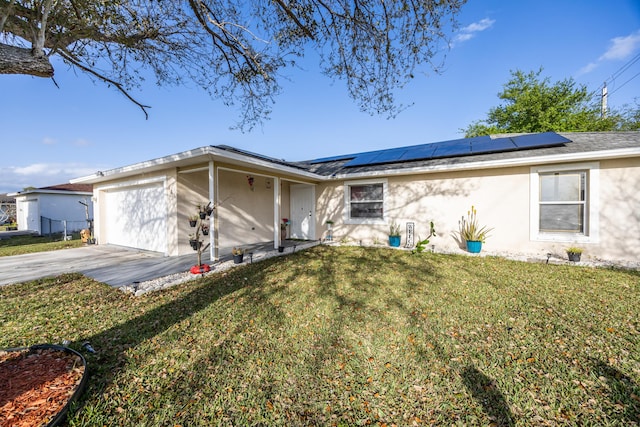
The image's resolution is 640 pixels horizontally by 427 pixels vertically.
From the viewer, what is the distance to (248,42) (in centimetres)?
501

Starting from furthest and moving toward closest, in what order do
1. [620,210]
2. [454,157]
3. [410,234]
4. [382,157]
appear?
[382,157] < [410,234] < [454,157] < [620,210]

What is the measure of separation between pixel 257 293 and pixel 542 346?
3.86 m

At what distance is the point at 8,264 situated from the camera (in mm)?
6602

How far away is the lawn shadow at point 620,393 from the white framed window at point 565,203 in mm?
5370

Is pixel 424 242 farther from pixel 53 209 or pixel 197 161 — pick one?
pixel 53 209

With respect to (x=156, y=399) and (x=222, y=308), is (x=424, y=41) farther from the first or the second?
(x=156, y=399)

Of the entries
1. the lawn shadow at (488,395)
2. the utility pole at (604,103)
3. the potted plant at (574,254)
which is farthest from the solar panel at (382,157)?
the utility pole at (604,103)

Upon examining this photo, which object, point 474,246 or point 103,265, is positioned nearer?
point 103,265

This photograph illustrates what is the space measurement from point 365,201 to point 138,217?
788cm

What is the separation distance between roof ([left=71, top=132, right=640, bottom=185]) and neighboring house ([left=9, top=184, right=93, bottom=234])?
391 inches

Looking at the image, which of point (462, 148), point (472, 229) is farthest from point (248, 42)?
point (472, 229)

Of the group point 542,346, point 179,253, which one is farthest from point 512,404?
point 179,253

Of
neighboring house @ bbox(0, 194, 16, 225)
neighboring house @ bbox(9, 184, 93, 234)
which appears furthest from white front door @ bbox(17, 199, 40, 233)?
neighboring house @ bbox(0, 194, 16, 225)

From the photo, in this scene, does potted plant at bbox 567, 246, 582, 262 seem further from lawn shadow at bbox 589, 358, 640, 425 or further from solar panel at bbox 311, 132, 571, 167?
lawn shadow at bbox 589, 358, 640, 425
